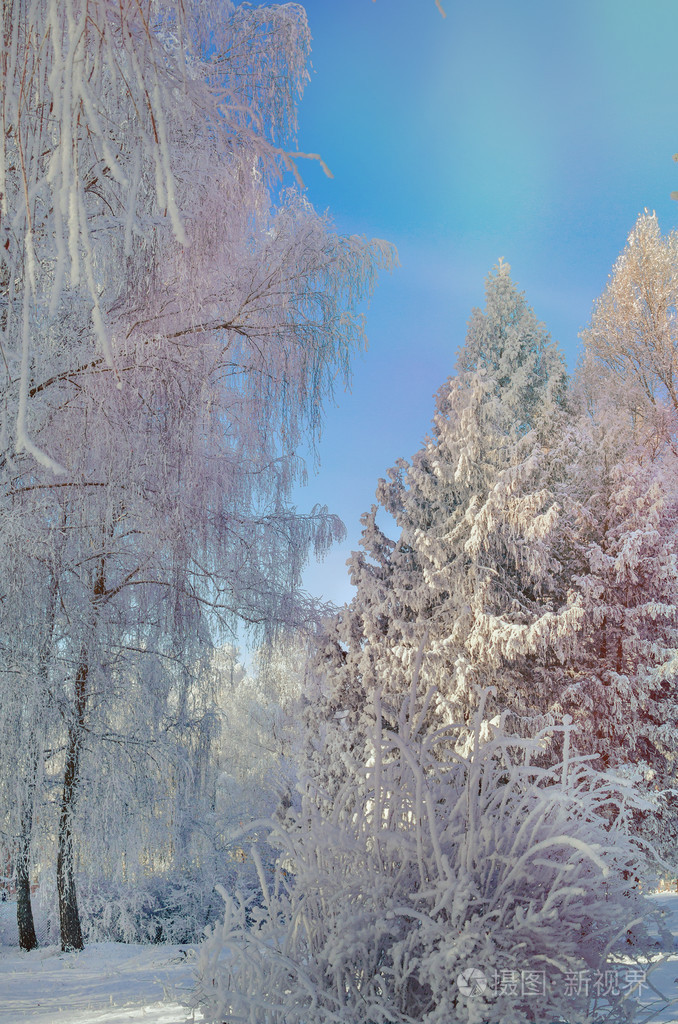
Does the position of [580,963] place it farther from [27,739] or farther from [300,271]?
[27,739]

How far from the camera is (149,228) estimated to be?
4.00 m

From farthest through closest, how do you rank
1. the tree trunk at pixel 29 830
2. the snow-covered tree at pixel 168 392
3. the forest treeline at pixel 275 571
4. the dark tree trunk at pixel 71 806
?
the dark tree trunk at pixel 71 806 < the tree trunk at pixel 29 830 < the snow-covered tree at pixel 168 392 < the forest treeline at pixel 275 571

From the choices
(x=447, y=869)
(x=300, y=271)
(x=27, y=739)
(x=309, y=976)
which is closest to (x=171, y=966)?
(x=27, y=739)

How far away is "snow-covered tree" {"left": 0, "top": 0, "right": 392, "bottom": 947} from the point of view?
423 cm

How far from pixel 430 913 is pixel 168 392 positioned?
11.6ft

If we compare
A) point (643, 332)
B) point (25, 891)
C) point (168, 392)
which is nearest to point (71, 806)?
point (25, 891)

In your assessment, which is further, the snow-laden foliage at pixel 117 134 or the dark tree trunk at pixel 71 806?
the dark tree trunk at pixel 71 806

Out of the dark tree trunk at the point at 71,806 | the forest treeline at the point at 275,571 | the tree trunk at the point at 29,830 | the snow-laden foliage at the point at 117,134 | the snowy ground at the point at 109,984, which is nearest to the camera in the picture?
the snow-laden foliage at the point at 117,134

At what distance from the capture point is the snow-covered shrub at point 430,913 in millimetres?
1782
